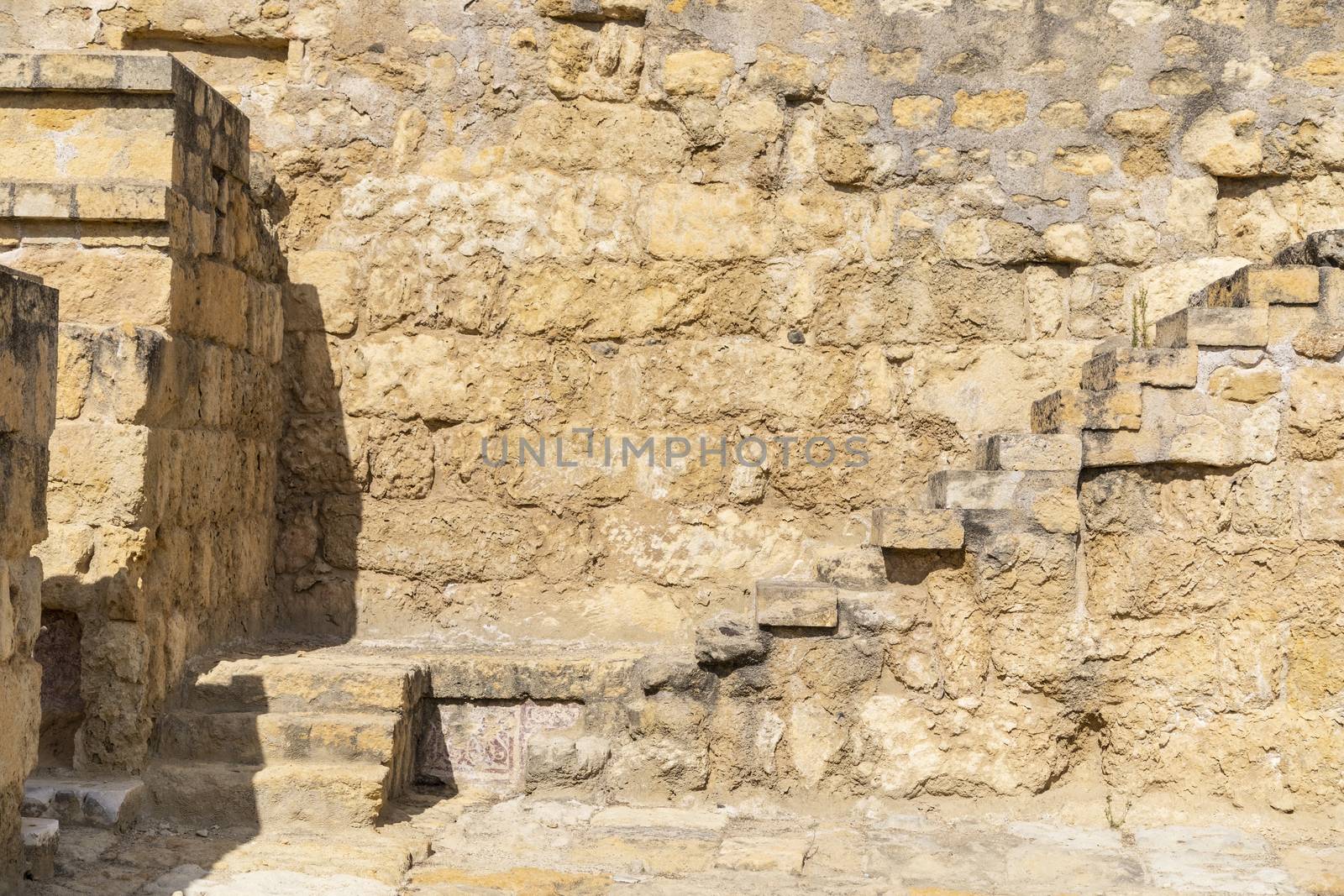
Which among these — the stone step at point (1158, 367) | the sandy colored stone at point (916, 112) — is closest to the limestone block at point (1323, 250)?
the stone step at point (1158, 367)

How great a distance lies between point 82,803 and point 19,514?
3.82ft

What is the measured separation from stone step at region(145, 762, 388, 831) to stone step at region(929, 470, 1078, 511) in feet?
6.55

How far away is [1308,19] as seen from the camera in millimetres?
5535

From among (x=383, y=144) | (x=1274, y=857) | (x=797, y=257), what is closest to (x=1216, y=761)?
(x=1274, y=857)

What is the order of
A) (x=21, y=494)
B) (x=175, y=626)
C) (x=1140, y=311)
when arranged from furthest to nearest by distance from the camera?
1. (x=1140, y=311)
2. (x=175, y=626)
3. (x=21, y=494)

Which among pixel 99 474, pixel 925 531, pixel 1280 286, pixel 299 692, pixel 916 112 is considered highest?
pixel 916 112

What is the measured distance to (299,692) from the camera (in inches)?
182

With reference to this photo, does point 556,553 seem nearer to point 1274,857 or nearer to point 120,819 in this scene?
point 120,819

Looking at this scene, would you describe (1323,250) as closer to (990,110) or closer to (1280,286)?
(1280,286)

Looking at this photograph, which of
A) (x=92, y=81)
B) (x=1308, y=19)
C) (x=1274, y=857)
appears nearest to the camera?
(x=1274, y=857)

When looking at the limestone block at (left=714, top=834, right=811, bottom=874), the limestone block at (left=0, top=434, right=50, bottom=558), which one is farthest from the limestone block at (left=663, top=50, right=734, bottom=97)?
the limestone block at (left=0, top=434, right=50, bottom=558)

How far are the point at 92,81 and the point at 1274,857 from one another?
416cm

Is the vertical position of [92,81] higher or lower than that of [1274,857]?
higher

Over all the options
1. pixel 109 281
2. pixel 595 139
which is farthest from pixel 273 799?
pixel 595 139
